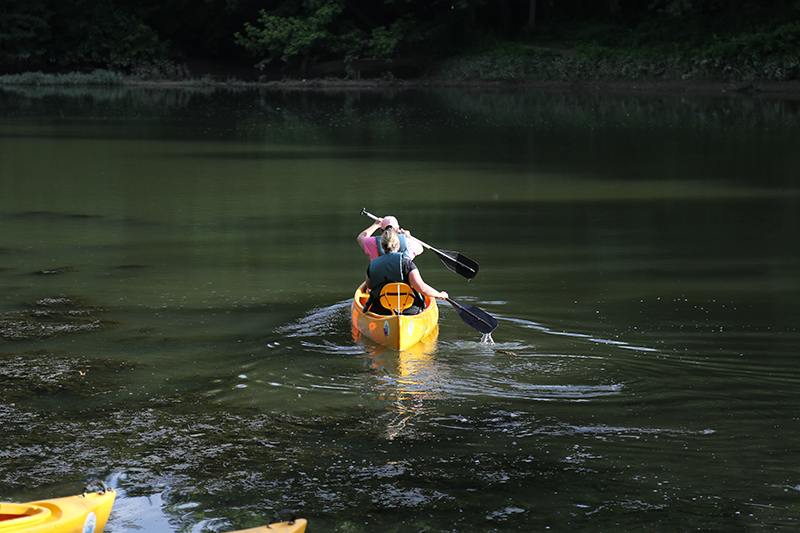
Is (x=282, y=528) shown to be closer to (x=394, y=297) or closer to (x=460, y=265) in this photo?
(x=394, y=297)

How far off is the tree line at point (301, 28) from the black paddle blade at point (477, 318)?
42845 mm

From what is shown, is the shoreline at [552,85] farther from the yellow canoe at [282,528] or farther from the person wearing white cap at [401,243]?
the yellow canoe at [282,528]

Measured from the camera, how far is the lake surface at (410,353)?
585cm

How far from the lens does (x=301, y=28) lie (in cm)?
5478

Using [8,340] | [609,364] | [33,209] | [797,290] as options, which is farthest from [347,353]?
[33,209]

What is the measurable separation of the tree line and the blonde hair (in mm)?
42922

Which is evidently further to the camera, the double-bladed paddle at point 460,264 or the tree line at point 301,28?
the tree line at point 301,28

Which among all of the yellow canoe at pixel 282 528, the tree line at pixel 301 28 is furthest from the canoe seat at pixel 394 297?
the tree line at pixel 301 28

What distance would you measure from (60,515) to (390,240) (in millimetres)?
4887

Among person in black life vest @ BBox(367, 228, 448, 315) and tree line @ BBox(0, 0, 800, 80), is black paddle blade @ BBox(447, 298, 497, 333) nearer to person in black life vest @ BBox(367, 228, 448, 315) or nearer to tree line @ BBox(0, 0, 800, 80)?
person in black life vest @ BBox(367, 228, 448, 315)

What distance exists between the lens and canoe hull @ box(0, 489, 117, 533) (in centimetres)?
433

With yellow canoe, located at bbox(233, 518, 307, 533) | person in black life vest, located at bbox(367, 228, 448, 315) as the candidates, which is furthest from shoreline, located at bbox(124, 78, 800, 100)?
yellow canoe, located at bbox(233, 518, 307, 533)

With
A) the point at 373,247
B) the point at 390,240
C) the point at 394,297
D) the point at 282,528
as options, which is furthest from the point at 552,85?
the point at 282,528

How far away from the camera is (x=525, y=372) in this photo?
26.3 feet
